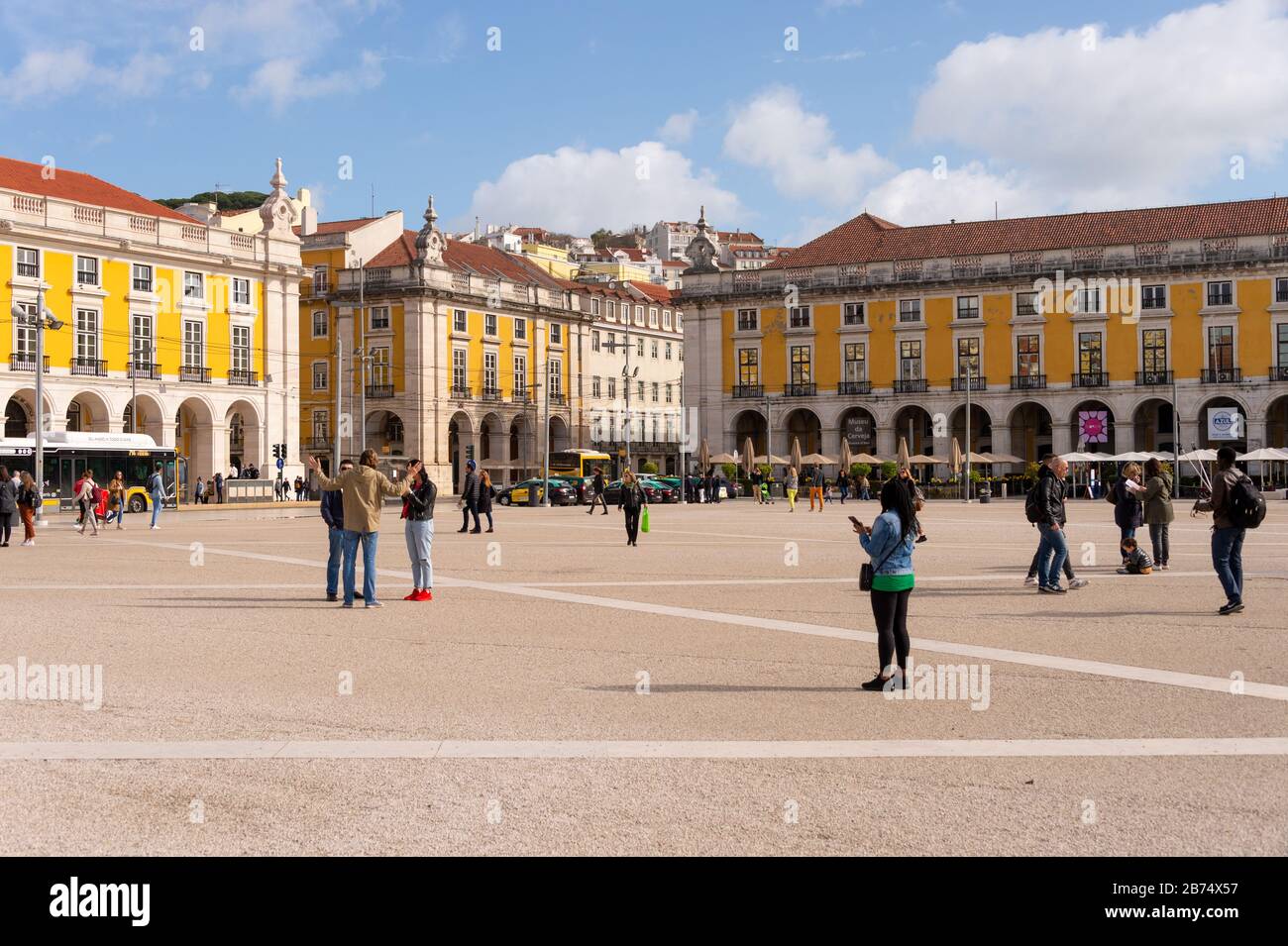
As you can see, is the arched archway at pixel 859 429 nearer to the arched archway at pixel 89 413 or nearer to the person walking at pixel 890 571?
the arched archway at pixel 89 413

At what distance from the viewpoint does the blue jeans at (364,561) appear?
1508 centimetres

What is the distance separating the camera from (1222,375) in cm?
6975

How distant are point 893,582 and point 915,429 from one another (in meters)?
70.3

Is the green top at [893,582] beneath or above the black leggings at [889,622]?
above

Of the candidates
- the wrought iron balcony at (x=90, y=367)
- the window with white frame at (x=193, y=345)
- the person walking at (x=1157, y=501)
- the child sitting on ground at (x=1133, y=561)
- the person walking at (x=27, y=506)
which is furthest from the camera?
the window with white frame at (x=193, y=345)

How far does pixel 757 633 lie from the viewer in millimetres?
12719

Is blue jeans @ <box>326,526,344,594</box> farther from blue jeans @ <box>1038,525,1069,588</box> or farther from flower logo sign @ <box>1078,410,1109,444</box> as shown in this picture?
flower logo sign @ <box>1078,410,1109,444</box>

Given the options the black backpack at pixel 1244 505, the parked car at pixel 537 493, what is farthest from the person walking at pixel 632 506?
the parked car at pixel 537 493

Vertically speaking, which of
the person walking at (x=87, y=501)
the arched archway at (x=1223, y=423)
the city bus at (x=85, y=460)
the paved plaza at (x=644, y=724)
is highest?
the arched archway at (x=1223, y=423)

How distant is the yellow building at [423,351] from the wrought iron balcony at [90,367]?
17.5 m
